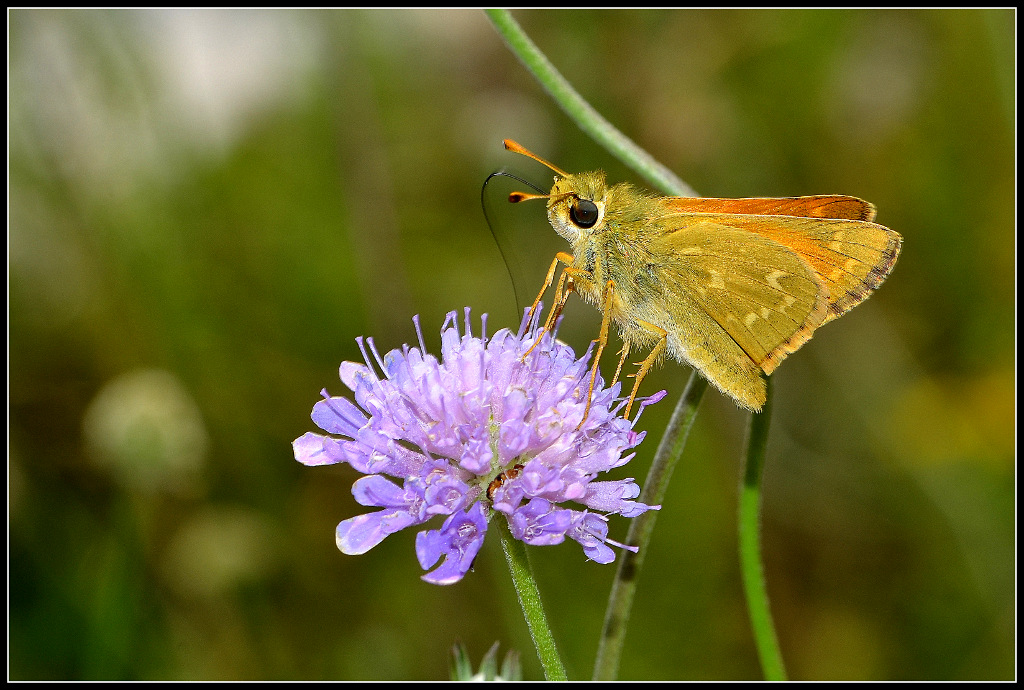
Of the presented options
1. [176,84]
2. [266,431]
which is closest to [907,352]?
[266,431]

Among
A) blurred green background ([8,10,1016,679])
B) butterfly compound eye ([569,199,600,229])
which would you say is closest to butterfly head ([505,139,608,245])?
butterfly compound eye ([569,199,600,229])

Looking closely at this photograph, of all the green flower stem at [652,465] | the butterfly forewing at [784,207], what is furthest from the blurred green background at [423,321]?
the butterfly forewing at [784,207]

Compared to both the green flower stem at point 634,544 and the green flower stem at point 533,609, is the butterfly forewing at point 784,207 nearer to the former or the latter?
the green flower stem at point 634,544

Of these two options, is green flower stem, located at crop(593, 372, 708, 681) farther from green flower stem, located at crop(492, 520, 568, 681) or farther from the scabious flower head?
green flower stem, located at crop(492, 520, 568, 681)

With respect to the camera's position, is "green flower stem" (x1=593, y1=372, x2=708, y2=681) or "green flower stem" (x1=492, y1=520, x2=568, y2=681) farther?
"green flower stem" (x1=593, y1=372, x2=708, y2=681)

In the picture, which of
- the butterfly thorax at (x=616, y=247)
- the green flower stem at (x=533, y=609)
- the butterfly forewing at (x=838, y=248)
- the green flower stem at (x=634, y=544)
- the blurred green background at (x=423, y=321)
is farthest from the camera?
the blurred green background at (x=423, y=321)

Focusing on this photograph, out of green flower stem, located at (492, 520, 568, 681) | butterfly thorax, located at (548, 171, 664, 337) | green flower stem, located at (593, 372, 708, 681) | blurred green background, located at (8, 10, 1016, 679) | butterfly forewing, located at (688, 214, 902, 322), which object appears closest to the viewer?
green flower stem, located at (492, 520, 568, 681)

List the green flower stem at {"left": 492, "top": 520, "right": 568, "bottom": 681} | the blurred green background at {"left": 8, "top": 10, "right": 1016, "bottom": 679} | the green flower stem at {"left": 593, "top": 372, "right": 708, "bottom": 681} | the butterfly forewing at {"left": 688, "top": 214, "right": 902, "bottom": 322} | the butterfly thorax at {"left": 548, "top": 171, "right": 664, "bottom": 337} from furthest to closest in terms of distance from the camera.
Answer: the blurred green background at {"left": 8, "top": 10, "right": 1016, "bottom": 679} < the butterfly thorax at {"left": 548, "top": 171, "right": 664, "bottom": 337} < the butterfly forewing at {"left": 688, "top": 214, "right": 902, "bottom": 322} < the green flower stem at {"left": 593, "top": 372, "right": 708, "bottom": 681} < the green flower stem at {"left": 492, "top": 520, "right": 568, "bottom": 681}
